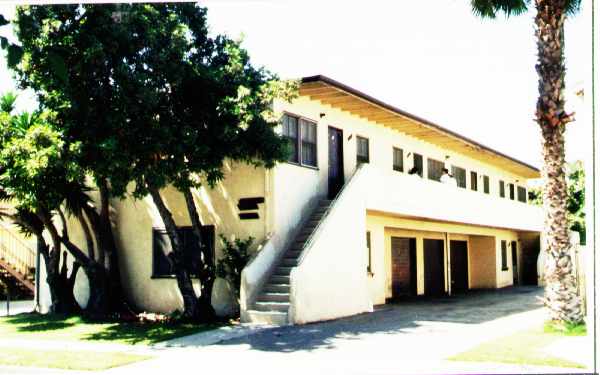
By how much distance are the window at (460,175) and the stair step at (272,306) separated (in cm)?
1567

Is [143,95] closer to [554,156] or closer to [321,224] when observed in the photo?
[321,224]

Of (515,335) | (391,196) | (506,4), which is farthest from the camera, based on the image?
(391,196)

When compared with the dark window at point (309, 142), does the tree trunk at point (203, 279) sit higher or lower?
lower

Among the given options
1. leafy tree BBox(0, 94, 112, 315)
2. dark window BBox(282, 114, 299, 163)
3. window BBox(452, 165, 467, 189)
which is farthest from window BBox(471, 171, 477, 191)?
leafy tree BBox(0, 94, 112, 315)

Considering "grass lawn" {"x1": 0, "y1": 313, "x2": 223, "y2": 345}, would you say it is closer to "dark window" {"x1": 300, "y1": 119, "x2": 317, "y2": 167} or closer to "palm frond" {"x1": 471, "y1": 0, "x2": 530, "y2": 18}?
"dark window" {"x1": 300, "y1": 119, "x2": 317, "y2": 167}

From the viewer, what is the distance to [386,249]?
23641mm

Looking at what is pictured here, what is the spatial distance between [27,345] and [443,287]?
Answer: 19.1 m

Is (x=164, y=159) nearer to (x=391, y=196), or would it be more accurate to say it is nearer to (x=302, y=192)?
(x=302, y=192)

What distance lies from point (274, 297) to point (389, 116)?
863 cm

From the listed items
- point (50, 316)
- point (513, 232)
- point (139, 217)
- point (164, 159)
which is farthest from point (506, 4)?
point (513, 232)

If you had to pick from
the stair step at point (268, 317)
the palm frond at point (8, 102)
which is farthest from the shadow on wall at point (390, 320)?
the palm frond at point (8, 102)

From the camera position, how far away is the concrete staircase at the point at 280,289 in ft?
48.6

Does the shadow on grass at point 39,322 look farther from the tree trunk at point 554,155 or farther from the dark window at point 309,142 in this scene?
the tree trunk at point 554,155

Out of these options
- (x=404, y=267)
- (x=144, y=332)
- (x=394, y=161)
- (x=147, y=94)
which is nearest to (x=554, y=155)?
(x=147, y=94)
